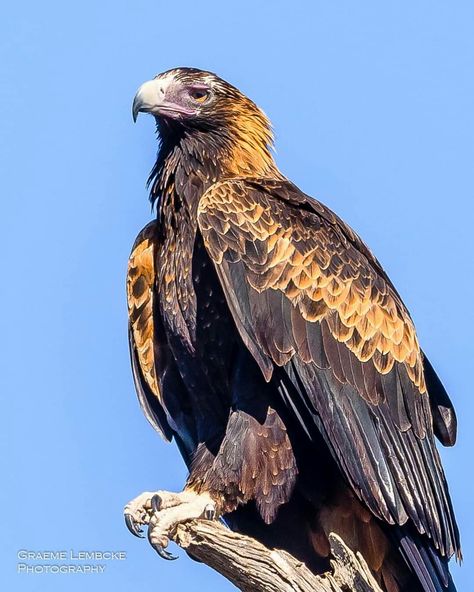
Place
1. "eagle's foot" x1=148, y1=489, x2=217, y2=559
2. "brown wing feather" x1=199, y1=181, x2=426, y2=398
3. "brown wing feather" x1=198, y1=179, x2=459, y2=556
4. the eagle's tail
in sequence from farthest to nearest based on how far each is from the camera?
"brown wing feather" x1=199, y1=181, x2=426, y2=398 < "brown wing feather" x1=198, y1=179, x2=459, y2=556 < the eagle's tail < "eagle's foot" x1=148, y1=489, x2=217, y2=559

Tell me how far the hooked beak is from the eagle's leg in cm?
269

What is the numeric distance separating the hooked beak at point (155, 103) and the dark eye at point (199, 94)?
0.12 m

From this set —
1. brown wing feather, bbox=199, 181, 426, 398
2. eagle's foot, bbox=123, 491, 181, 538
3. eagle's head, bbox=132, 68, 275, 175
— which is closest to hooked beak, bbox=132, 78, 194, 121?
eagle's head, bbox=132, 68, 275, 175

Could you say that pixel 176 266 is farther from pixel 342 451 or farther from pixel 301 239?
pixel 342 451

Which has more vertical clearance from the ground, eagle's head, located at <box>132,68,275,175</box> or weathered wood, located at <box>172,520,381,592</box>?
eagle's head, located at <box>132,68,275,175</box>

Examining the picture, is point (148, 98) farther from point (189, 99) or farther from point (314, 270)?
point (314, 270)

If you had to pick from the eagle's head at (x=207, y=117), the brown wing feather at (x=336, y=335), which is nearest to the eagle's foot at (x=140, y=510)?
the brown wing feather at (x=336, y=335)

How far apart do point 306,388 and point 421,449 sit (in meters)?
0.88

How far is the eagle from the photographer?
7570 millimetres

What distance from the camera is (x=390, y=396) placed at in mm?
7961

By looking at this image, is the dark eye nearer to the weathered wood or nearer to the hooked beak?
the hooked beak

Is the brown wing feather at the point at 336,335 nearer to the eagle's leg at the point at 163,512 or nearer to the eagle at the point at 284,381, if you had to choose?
the eagle at the point at 284,381

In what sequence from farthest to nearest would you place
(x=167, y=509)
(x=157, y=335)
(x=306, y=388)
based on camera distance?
(x=157, y=335) → (x=306, y=388) → (x=167, y=509)

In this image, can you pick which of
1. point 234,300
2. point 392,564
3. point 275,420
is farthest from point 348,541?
point 234,300
